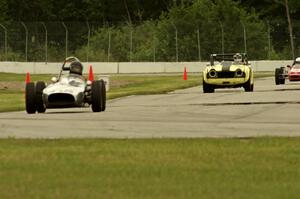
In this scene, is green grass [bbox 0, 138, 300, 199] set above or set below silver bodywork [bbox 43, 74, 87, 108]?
below

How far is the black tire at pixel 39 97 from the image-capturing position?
22.7 metres

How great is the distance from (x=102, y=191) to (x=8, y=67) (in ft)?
184

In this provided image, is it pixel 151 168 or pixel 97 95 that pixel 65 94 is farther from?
pixel 151 168

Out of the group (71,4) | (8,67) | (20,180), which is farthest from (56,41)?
(20,180)

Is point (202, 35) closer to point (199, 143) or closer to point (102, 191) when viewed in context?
point (199, 143)

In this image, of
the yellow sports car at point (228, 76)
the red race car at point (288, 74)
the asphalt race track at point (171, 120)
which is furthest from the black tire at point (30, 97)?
the red race car at point (288, 74)

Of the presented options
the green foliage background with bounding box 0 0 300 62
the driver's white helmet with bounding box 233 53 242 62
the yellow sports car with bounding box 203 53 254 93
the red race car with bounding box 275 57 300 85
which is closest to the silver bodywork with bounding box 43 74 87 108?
the yellow sports car with bounding box 203 53 254 93

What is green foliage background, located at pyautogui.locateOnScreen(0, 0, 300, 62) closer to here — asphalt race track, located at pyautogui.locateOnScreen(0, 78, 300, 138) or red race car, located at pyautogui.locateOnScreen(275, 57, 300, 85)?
red race car, located at pyautogui.locateOnScreen(275, 57, 300, 85)

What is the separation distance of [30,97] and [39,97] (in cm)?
22

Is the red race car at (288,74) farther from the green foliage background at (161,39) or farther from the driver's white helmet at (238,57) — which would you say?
the green foliage background at (161,39)

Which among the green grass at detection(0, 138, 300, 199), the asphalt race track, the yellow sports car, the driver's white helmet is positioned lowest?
the green grass at detection(0, 138, 300, 199)

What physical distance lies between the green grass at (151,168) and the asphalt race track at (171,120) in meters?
1.71

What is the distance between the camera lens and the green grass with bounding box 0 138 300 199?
373 inches

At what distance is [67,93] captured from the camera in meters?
22.1
